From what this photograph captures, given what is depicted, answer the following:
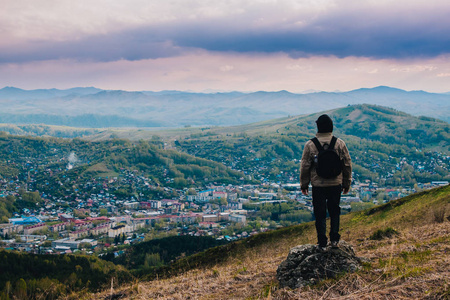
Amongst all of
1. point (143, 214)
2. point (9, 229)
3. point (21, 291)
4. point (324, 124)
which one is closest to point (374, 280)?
point (324, 124)

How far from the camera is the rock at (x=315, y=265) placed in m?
6.25

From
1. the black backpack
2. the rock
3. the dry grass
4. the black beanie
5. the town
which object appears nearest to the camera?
the dry grass

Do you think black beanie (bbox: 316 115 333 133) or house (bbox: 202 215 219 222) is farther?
house (bbox: 202 215 219 222)

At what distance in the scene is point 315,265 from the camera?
21.2 ft

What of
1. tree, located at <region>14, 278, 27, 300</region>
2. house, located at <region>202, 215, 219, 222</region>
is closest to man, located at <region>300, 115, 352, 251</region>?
tree, located at <region>14, 278, 27, 300</region>

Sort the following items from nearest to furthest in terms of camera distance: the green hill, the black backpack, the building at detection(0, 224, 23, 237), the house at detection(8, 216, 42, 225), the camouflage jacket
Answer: the black backpack → the camouflage jacket → the building at detection(0, 224, 23, 237) → the house at detection(8, 216, 42, 225) → the green hill

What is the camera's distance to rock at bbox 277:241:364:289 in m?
6.25

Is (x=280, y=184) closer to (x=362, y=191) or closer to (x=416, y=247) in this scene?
(x=362, y=191)

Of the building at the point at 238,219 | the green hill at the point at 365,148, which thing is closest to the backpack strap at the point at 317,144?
the building at the point at 238,219

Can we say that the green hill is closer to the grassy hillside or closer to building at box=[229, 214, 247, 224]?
building at box=[229, 214, 247, 224]

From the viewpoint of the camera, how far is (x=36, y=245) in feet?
160

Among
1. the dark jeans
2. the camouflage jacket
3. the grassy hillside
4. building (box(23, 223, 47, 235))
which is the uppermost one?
the camouflage jacket

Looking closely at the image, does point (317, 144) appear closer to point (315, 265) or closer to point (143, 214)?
point (315, 265)

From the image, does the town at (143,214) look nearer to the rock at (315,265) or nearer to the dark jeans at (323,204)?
the rock at (315,265)
